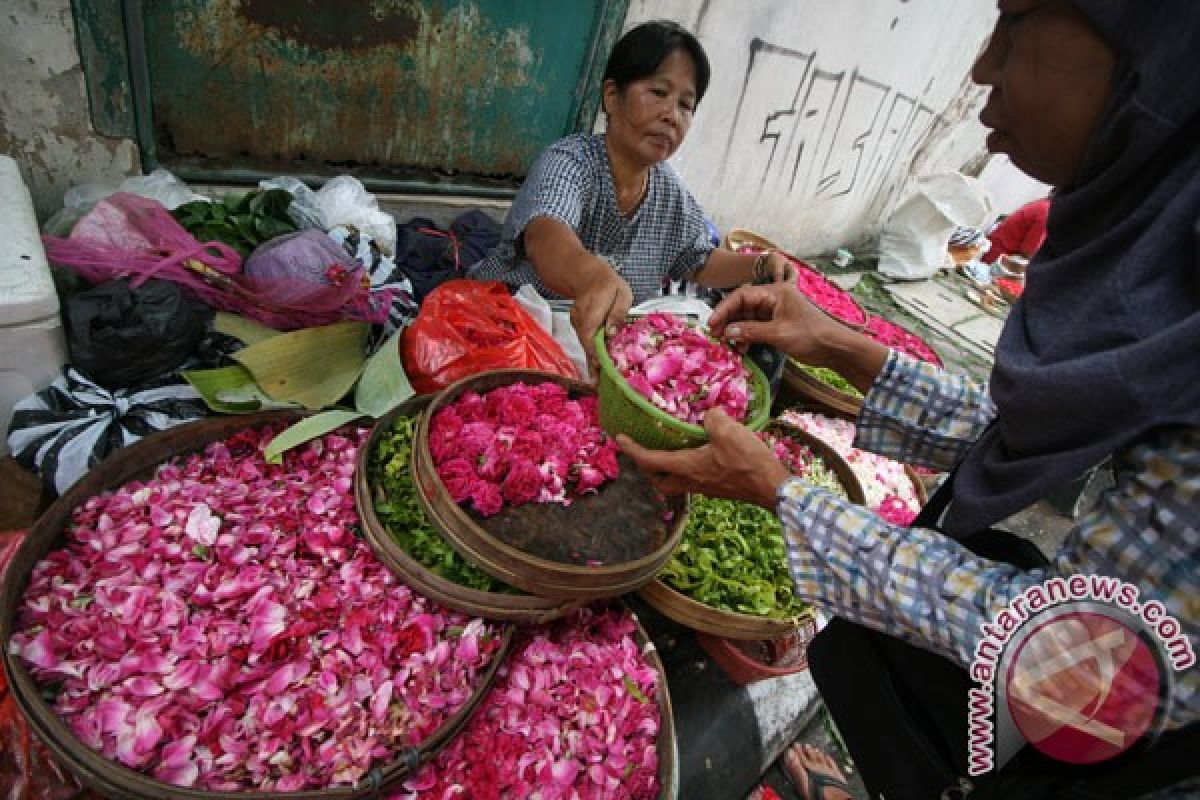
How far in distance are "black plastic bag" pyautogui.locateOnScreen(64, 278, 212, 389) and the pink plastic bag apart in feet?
0.29

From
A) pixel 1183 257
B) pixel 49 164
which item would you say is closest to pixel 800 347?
pixel 1183 257

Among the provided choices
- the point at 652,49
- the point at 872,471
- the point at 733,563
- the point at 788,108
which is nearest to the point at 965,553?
the point at 733,563

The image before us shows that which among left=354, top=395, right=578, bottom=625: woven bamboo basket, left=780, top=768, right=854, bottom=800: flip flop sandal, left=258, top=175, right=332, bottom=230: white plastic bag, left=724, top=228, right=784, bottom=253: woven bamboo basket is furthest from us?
left=724, top=228, right=784, bottom=253: woven bamboo basket

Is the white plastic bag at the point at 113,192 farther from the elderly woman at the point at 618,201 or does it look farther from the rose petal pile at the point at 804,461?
the rose petal pile at the point at 804,461

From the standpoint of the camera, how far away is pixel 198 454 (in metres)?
2.26

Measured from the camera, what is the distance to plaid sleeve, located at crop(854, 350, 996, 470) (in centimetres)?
203

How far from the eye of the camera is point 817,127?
619 centimetres

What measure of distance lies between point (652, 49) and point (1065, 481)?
2287 mm

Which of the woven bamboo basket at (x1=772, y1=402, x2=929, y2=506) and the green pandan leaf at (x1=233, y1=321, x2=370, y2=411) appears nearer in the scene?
the green pandan leaf at (x1=233, y1=321, x2=370, y2=411)

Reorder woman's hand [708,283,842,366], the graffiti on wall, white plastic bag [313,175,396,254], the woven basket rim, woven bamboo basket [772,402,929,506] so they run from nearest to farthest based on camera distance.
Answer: the woven basket rim
woman's hand [708,283,842,366]
white plastic bag [313,175,396,254]
woven bamboo basket [772,402,929,506]
the graffiti on wall

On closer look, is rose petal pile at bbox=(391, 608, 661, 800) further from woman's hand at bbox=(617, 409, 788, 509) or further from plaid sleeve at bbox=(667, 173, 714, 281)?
plaid sleeve at bbox=(667, 173, 714, 281)

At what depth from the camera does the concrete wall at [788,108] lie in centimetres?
261

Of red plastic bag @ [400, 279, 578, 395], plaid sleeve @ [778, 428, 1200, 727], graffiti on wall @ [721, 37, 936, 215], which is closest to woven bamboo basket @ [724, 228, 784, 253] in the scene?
graffiti on wall @ [721, 37, 936, 215]

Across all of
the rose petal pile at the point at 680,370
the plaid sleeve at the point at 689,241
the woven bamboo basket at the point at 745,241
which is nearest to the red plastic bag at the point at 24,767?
the rose petal pile at the point at 680,370
